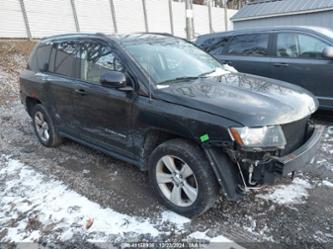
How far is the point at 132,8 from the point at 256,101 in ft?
57.4

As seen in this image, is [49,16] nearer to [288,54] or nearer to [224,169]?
[288,54]

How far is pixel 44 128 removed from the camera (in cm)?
501

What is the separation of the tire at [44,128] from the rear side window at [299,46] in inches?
170

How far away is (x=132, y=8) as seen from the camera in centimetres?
1848

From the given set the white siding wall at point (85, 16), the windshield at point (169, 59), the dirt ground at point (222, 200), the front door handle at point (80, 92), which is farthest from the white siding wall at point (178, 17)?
the front door handle at point (80, 92)

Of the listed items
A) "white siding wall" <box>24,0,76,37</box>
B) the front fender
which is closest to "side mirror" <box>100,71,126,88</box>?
the front fender

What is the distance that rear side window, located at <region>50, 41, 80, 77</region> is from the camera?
406 cm

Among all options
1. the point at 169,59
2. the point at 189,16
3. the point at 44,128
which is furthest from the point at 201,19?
the point at 169,59

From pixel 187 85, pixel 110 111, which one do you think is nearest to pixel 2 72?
pixel 110 111

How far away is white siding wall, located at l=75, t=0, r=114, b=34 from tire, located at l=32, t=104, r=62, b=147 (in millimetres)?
12204

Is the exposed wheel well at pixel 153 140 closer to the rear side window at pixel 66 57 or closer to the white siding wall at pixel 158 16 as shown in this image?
the rear side window at pixel 66 57

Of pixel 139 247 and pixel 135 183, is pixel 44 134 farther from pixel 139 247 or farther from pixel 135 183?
pixel 139 247

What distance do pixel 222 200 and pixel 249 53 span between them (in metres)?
3.87

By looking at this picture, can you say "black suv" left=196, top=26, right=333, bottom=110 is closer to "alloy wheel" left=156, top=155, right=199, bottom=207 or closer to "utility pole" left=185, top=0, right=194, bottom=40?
"utility pole" left=185, top=0, right=194, bottom=40
